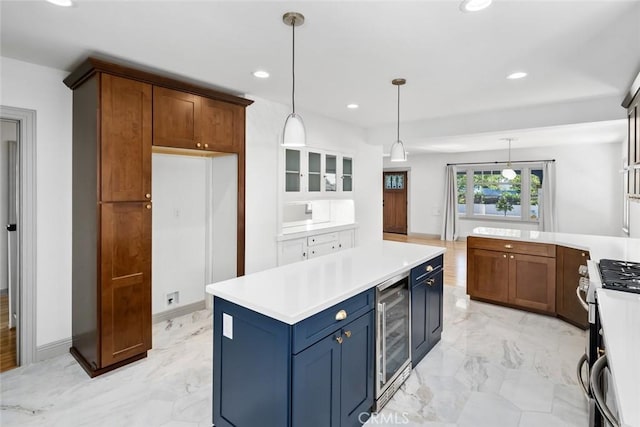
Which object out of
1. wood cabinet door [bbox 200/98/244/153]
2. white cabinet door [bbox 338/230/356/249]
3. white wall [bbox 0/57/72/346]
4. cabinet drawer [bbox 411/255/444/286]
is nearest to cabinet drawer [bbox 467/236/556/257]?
cabinet drawer [bbox 411/255/444/286]

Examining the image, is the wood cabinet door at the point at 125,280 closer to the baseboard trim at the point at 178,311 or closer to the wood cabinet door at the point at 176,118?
the wood cabinet door at the point at 176,118

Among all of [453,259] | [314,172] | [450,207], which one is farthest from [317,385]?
[450,207]

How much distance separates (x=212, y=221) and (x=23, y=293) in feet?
5.82

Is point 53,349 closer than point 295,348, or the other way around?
point 295,348

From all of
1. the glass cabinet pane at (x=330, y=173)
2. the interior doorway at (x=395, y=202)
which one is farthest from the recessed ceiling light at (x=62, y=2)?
the interior doorway at (x=395, y=202)

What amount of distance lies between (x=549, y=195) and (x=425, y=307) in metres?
6.81

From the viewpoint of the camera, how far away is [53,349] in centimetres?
294

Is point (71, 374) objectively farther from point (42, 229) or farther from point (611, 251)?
point (611, 251)

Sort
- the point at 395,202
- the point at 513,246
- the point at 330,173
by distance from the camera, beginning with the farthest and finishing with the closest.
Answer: the point at 395,202, the point at 330,173, the point at 513,246

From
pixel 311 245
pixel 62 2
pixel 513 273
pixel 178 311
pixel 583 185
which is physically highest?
pixel 62 2

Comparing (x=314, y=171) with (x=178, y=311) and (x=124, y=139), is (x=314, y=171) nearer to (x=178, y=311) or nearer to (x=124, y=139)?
(x=178, y=311)

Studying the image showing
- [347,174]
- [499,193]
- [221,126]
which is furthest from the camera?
[499,193]

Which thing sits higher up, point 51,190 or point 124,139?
point 124,139

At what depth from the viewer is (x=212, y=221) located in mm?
4047
